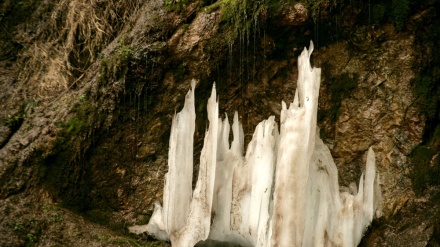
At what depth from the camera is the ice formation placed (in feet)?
20.2

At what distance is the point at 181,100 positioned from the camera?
29.9 ft

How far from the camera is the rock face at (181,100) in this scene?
857 centimetres

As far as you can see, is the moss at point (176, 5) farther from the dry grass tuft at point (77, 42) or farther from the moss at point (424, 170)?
the moss at point (424, 170)

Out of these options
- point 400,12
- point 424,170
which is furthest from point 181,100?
point 424,170

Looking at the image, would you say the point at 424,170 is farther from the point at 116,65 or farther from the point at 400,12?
the point at 116,65

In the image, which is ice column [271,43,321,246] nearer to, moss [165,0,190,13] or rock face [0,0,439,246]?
rock face [0,0,439,246]

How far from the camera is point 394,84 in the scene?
344 inches

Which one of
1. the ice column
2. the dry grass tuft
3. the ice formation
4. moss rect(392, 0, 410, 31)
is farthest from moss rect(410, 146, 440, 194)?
the dry grass tuft

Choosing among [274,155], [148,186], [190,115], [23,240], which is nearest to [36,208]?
[23,240]

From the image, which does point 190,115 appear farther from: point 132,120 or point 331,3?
point 331,3

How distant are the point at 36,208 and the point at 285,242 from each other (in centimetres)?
436

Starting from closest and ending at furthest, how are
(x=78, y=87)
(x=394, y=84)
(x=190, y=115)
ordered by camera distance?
(x=190, y=115) → (x=394, y=84) → (x=78, y=87)

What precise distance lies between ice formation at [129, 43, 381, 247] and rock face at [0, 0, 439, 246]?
1384 mm

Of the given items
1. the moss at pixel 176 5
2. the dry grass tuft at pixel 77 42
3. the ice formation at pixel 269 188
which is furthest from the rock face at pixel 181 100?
the ice formation at pixel 269 188
